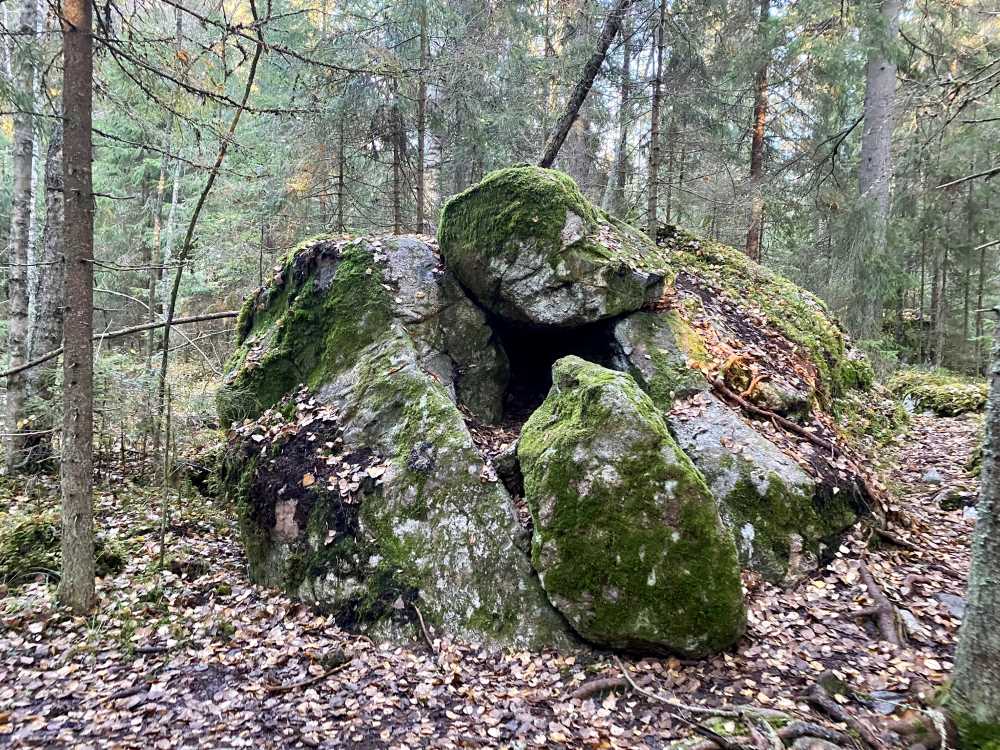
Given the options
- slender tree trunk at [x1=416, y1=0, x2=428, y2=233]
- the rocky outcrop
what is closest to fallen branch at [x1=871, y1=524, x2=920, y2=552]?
the rocky outcrop

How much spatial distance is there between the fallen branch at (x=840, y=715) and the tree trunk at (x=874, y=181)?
9117mm

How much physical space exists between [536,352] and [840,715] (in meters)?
5.41

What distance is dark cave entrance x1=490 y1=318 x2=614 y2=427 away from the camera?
22.6ft

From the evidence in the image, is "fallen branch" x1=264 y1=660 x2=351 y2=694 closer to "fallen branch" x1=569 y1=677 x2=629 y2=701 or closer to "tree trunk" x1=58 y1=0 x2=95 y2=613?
"fallen branch" x1=569 y1=677 x2=629 y2=701

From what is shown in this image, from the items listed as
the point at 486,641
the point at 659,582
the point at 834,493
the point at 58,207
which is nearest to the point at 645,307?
the point at 834,493

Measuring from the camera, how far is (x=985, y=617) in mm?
2768

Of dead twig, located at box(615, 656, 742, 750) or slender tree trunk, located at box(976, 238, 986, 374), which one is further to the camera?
slender tree trunk, located at box(976, 238, 986, 374)

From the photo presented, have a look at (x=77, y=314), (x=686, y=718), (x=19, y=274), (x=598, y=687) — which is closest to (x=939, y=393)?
(x=686, y=718)

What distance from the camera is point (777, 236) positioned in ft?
45.7

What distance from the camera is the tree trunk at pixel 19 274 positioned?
6.86 m

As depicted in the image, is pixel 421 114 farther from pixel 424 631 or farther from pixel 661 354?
pixel 424 631

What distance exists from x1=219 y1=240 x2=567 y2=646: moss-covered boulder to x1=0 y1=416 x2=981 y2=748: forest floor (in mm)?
332

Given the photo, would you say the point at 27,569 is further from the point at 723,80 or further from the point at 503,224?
the point at 723,80

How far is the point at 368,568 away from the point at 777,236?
13798mm
